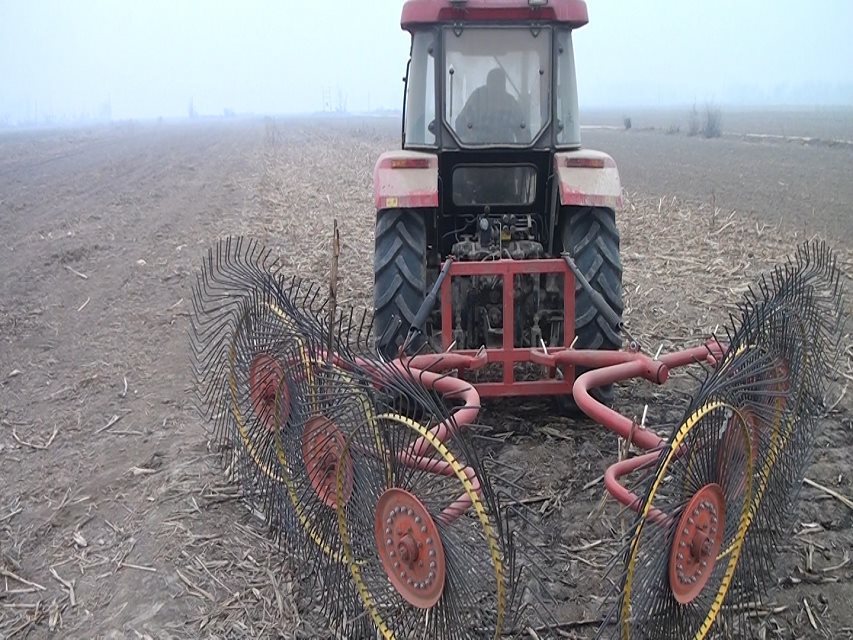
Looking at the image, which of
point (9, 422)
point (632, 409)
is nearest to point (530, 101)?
point (632, 409)

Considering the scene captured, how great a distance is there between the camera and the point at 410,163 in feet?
14.0

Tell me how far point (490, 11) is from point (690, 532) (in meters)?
3.04

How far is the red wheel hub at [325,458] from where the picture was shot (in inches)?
105

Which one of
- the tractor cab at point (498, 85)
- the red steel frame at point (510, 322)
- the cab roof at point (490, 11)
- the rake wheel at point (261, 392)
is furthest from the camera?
the tractor cab at point (498, 85)

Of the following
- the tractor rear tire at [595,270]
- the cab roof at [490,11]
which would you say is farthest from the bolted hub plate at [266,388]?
the cab roof at [490,11]

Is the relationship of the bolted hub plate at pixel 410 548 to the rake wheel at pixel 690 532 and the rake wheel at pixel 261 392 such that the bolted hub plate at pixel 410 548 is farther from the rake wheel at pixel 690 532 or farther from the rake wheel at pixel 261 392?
the rake wheel at pixel 261 392

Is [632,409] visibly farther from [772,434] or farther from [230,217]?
[230,217]

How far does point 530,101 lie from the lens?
452cm

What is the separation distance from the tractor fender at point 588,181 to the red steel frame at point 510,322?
429 millimetres

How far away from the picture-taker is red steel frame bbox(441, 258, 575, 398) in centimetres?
363

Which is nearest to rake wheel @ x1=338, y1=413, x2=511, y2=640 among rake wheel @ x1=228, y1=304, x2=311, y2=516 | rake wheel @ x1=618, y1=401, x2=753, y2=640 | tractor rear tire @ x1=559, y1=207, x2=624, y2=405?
rake wheel @ x1=618, y1=401, x2=753, y2=640

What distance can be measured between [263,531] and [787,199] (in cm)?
1201

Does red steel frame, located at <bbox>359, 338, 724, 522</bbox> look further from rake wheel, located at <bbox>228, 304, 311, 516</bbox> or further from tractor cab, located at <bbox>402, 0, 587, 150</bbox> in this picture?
tractor cab, located at <bbox>402, 0, 587, 150</bbox>

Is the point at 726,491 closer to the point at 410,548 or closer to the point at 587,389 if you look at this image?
the point at 587,389
